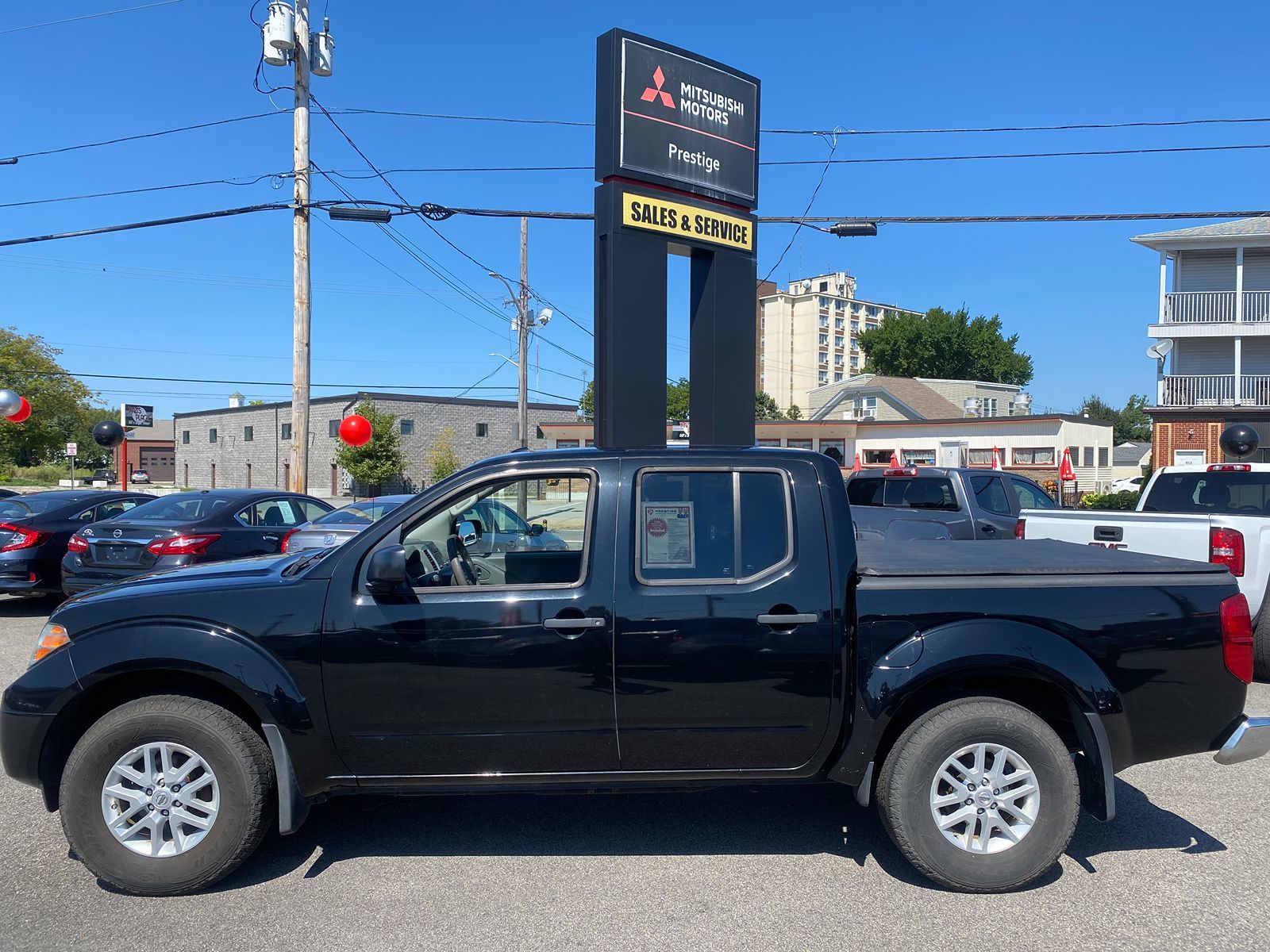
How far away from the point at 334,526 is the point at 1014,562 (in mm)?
8256

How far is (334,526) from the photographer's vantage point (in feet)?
34.5

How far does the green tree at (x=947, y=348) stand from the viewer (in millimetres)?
75312

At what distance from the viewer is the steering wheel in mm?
4211

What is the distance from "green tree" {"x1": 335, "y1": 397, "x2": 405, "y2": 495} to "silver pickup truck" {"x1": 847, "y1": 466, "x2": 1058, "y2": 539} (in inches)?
1417

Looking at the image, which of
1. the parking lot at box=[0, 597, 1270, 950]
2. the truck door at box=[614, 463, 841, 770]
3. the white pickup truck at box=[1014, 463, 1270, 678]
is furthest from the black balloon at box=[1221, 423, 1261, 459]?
the truck door at box=[614, 463, 841, 770]

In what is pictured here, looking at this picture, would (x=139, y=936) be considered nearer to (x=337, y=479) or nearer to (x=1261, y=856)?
(x=1261, y=856)

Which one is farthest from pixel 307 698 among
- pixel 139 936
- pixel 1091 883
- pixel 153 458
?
pixel 153 458

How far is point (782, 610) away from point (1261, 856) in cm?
255

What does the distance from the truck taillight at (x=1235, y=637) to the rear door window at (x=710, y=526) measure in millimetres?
1863

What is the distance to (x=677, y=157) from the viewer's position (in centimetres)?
652

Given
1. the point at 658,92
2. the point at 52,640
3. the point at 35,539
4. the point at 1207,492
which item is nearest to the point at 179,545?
the point at 35,539

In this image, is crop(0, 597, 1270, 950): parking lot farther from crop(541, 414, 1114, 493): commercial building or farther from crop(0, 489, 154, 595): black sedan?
crop(541, 414, 1114, 493): commercial building

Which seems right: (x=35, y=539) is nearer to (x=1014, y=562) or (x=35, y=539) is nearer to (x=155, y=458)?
(x=1014, y=562)

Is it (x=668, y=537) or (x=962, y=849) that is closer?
(x=962, y=849)
